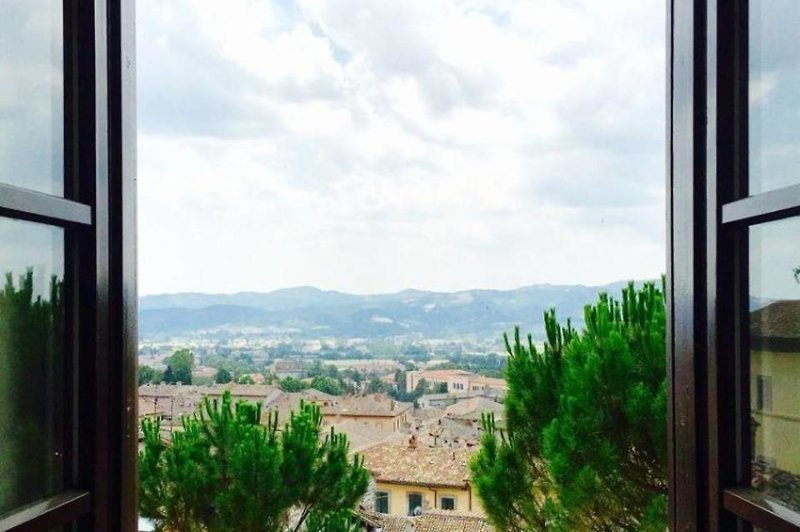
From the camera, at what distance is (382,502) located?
220 cm

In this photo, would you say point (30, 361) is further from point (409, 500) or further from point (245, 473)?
point (409, 500)

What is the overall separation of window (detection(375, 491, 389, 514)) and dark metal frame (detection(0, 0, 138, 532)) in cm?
134

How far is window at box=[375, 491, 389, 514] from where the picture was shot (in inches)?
86.2

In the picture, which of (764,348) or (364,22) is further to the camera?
(364,22)

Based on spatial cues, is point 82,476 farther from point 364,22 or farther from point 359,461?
point 364,22

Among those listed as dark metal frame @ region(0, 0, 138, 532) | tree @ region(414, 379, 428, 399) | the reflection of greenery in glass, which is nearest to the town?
tree @ region(414, 379, 428, 399)

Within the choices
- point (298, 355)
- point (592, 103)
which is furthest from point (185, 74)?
point (592, 103)

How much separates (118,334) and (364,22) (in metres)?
1.53

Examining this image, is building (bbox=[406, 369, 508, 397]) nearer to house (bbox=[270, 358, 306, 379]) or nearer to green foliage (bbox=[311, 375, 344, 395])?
green foliage (bbox=[311, 375, 344, 395])

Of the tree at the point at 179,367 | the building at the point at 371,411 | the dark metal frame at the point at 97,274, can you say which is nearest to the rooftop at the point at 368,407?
the building at the point at 371,411

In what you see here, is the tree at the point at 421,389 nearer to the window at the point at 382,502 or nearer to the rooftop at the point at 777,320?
the window at the point at 382,502

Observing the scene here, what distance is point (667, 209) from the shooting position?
0.93 m

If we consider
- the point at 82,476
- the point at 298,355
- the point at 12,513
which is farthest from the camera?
the point at 298,355

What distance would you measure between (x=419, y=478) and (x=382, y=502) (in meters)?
0.18
